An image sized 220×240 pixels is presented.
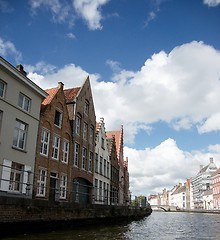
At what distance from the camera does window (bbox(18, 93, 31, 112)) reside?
1984 centimetres

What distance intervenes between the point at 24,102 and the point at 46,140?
3.64 metres

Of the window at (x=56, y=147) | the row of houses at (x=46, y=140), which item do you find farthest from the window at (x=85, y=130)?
the window at (x=56, y=147)

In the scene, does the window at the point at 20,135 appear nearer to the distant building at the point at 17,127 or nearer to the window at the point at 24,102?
the distant building at the point at 17,127

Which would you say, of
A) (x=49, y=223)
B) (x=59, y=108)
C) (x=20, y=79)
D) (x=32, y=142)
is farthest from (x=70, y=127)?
(x=49, y=223)

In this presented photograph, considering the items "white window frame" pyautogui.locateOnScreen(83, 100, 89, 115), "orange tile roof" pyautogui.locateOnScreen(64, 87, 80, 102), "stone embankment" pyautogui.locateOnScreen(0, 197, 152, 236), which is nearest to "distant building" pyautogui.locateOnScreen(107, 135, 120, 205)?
"white window frame" pyautogui.locateOnScreen(83, 100, 89, 115)

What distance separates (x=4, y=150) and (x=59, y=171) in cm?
678

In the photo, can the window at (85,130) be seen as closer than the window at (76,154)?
No

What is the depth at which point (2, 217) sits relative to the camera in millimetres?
12070

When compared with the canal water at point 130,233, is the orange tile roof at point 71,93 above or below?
above

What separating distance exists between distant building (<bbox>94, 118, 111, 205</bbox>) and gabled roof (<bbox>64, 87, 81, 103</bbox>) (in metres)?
6.37

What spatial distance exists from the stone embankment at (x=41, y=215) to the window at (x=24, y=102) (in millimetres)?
6937

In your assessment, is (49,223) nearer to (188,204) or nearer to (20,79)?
(20,79)

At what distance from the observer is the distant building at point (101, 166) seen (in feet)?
108

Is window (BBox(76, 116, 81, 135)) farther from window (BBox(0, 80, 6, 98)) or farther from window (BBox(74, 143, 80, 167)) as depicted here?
window (BBox(0, 80, 6, 98))
